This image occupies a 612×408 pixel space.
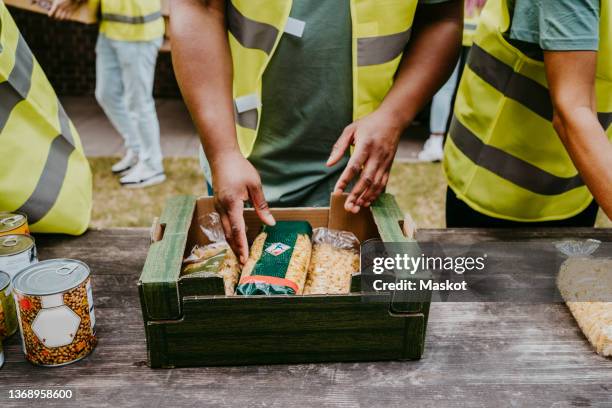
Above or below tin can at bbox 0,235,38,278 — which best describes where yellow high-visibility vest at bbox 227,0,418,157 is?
above

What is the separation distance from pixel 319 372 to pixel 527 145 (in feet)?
2.78

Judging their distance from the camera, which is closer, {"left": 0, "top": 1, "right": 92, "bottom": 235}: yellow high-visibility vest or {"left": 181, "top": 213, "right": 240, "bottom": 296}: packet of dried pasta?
{"left": 181, "top": 213, "right": 240, "bottom": 296}: packet of dried pasta

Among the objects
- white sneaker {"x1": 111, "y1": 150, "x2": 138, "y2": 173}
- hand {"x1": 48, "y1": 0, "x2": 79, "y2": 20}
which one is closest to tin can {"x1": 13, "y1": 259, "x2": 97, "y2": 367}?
hand {"x1": 48, "y1": 0, "x2": 79, "y2": 20}

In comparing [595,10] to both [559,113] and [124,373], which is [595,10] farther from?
[124,373]

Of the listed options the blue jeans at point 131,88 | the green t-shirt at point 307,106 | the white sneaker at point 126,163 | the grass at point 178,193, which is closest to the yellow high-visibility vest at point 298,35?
the green t-shirt at point 307,106

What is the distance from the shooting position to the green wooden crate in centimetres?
89

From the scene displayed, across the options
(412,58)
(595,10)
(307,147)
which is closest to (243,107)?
(307,147)

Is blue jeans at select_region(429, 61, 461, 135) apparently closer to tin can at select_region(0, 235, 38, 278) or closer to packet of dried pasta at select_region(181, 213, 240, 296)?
packet of dried pasta at select_region(181, 213, 240, 296)

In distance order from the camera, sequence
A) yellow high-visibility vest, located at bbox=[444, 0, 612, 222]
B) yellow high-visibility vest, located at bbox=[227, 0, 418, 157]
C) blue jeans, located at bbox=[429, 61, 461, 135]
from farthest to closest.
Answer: blue jeans, located at bbox=[429, 61, 461, 135] → yellow high-visibility vest, located at bbox=[444, 0, 612, 222] → yellow high-visibility vest, located at bbox=[227, 0, 418, 157]

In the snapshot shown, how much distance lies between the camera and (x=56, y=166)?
134cm

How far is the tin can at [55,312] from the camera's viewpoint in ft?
2.87

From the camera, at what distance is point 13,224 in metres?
1.13

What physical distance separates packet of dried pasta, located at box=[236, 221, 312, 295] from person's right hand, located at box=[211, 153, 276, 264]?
30mm

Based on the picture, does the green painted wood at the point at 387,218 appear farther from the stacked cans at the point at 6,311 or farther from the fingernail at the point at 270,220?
the stacked cans at the point at 6,311
